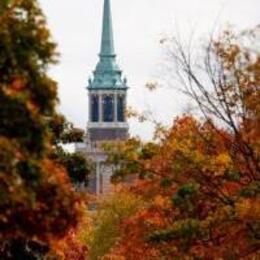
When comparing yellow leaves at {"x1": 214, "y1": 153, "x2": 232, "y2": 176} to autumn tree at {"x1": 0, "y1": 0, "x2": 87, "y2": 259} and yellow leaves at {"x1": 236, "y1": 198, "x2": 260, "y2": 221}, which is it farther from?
autumn tree at {"x1": 0, "y1": 0, "x2": 87, "y2": 259}

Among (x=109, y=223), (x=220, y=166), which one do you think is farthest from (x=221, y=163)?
(x=109, y=223)

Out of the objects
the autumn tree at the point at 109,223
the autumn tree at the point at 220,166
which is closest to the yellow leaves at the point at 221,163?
the autumn tree at the point at 220,166

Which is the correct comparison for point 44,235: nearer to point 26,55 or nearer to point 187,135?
point 26,55

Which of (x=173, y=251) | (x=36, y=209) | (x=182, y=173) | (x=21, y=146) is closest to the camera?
(x=21, y=146)

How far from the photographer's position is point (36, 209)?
70.3ft

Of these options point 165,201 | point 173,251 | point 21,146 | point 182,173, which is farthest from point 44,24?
point 173,251

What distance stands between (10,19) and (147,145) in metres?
10.9

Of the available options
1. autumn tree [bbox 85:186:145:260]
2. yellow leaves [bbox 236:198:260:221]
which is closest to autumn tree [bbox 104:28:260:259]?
yellow leaves [bbox 236:198:260:221]

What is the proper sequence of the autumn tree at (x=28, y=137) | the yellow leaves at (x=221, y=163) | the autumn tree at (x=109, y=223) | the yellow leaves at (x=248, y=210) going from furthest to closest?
the autumn tree at (x=109, y=223), the yellow leaves at (x=221, y=163), the yellow leaves at (x=248, y=210), the autumn tree at (x=28, y=137)

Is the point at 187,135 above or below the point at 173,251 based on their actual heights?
above

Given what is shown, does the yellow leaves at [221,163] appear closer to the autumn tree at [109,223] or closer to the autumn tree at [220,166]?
the autumn tree at [220,166]

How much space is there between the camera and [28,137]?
2020 centimetres

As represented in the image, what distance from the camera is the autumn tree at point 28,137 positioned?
19922 millimetres

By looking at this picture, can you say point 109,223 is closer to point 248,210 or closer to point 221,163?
point 221,163
